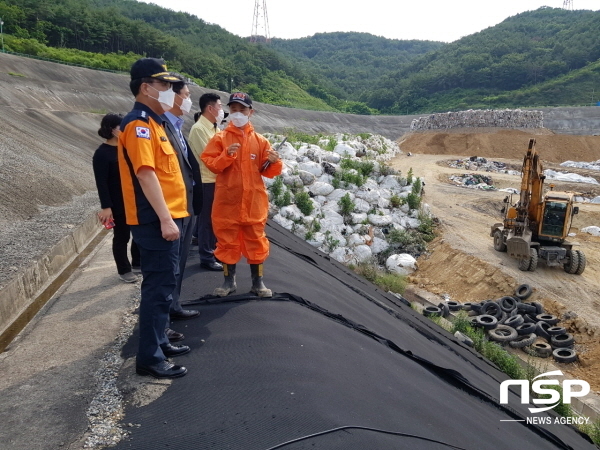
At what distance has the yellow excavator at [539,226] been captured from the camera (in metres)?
10.2

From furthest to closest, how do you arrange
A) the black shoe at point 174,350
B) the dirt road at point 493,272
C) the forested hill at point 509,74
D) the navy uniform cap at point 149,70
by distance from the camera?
the forested hill at point 509,74 → the dirt road at point 493,272 → the black shoe at point 174,350 → the navy uniform cap at point 149,70

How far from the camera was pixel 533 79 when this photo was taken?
188ft

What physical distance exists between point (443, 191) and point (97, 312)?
17026 mm

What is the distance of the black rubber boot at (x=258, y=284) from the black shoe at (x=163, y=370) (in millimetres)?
1180

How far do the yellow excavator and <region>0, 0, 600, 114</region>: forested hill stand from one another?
29.5m

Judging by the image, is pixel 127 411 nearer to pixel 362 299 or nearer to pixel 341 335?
pixel 341 335

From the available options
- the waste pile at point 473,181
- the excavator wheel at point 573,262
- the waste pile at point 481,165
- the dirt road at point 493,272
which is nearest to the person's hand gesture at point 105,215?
the dirt road at point 493,272

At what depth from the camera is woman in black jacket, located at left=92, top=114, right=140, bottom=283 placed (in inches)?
152

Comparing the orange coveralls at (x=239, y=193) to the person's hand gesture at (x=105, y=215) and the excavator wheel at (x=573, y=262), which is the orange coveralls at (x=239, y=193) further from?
the excavator wheel at (x=573, y=262)

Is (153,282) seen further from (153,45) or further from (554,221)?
(153,45)

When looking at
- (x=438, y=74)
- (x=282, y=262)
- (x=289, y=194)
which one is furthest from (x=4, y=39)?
(x=438, y=74)

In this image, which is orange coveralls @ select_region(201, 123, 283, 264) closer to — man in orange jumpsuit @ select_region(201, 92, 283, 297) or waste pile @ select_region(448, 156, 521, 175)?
man in orange jumpsuit @ select_region(201, 92, 283, 297)

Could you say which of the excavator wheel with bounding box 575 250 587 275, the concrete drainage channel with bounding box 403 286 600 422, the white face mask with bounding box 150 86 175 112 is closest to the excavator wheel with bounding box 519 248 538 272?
the excavator wheel with bounding box 575 250 587 275

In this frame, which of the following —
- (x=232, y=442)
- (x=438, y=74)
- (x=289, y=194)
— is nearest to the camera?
(x=232, y=442)
